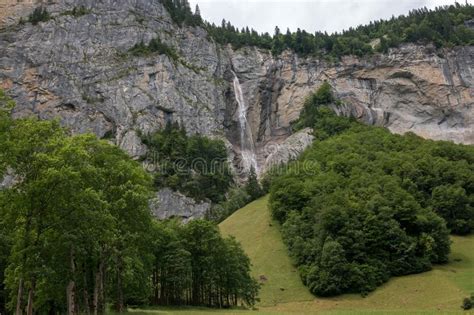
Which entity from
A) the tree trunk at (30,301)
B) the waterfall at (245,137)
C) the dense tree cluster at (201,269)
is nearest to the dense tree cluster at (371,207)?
the dense tree cluster at (201,269)

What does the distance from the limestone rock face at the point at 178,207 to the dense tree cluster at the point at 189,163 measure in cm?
208

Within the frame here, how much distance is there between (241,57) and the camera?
171500 millimetres

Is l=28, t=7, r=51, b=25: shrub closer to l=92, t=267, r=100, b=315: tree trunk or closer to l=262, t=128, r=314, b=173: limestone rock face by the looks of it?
l=262, t=128, r=314, b=173: limestone rock face

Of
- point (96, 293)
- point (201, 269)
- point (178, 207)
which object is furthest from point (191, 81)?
point (96, 293)

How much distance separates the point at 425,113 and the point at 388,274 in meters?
95.8

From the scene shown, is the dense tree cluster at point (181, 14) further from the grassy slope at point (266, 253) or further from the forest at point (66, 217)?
the forest at point (66, 217)

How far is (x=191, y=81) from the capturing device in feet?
493

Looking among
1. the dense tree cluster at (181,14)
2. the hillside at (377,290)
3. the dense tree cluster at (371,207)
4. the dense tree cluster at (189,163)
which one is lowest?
the hillside at (377,290)

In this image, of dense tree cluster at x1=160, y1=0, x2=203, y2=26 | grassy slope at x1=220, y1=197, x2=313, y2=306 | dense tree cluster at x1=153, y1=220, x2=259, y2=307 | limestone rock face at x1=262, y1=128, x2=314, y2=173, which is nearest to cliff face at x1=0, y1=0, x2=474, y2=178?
limestone rock face at x1=262, y1=128, x2=314, y2=173

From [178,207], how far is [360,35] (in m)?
108

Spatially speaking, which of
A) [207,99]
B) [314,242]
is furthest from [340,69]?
[314,242]

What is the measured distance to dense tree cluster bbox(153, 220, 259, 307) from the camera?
189 feet

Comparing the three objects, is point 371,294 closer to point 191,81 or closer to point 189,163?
point 189,163

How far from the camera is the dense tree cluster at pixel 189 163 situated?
411 feet
